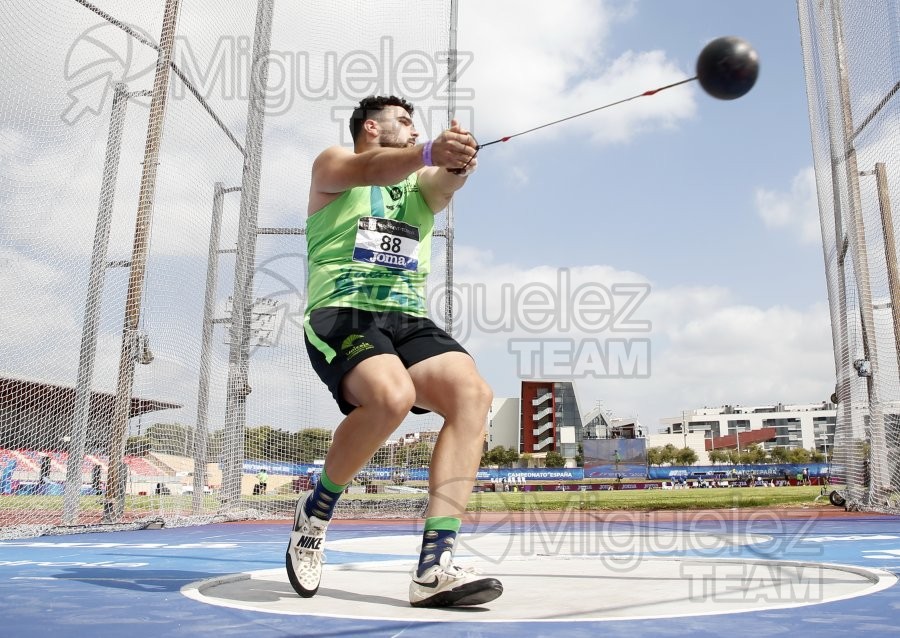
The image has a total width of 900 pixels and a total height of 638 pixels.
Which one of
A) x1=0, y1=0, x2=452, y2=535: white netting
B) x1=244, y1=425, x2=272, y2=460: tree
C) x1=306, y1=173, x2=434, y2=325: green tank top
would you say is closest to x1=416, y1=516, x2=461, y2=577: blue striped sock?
x1=306, y1=173, x2=434, y2=325: green tank top

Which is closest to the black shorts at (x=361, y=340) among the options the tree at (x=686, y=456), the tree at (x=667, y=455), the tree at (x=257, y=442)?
the tree at (x=257, y=442)

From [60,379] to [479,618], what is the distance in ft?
24.3

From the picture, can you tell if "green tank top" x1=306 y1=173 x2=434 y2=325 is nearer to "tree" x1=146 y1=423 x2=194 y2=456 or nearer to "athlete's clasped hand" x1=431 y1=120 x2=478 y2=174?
"athlete's clasped hand" x1=431 y1=120 x2=478 y2=174

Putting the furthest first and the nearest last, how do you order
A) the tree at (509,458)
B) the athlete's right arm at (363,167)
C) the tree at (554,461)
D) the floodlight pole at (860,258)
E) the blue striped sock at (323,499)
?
the tree at (554,461) < the tree at (509,458) < the floodlight pole at (860,258) < the blue striped sock at (323,499) < the athlete's right arm at (363,167)

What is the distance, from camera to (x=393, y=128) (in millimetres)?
3047

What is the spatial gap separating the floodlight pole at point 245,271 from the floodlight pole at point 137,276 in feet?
5.84

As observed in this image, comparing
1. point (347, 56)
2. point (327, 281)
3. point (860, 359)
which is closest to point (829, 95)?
point (860, 359)

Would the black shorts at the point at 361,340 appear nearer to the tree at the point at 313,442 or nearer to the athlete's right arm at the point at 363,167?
the athlete's right arm at the point at 363,167

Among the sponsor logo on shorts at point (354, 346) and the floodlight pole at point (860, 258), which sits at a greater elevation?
the floodlight pole at point (860, 258)

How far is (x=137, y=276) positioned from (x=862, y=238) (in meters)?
9.37

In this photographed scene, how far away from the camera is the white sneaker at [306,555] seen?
2.69 m

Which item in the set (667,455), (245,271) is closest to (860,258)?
(245,271)

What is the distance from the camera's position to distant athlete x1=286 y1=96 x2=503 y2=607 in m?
2.48

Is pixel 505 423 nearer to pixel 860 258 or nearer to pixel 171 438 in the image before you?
pixel 860 258
